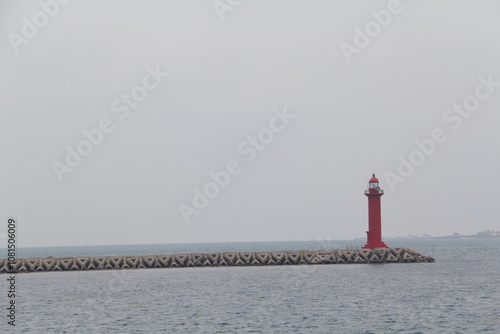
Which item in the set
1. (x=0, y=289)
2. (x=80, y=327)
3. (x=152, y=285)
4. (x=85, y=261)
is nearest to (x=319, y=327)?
(x=80, y=327)

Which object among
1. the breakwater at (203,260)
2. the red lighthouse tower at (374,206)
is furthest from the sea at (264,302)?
the red lighthouse tower at (374,206)

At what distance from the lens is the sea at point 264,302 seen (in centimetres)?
3192

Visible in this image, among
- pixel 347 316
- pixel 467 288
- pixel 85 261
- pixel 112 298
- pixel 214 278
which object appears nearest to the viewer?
pixel 347 316

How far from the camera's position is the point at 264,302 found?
39500 mm

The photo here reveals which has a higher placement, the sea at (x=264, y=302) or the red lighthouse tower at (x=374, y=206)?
the red lighthouse tower at (x=374, y=206)

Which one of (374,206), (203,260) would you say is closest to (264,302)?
(374,206)

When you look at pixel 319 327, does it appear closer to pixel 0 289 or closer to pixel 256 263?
pixel 0 289

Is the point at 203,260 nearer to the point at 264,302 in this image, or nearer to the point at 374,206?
the point at 374,206

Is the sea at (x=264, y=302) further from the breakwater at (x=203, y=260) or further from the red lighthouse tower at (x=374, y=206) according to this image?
the red lighthouse tower at (x=374, y=206)

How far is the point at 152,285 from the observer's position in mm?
50125

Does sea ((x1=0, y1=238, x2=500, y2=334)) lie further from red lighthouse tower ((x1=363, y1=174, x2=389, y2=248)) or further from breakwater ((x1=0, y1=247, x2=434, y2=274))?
red lighthouse tower ((x1=363, y1=174, x2=389, y2=248))

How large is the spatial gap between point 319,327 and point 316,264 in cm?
3370

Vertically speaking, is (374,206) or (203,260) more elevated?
(374,206)

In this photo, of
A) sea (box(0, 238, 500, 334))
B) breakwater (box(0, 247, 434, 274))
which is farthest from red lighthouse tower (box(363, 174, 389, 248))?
breakwater (box(0, 247, 434, 274))
